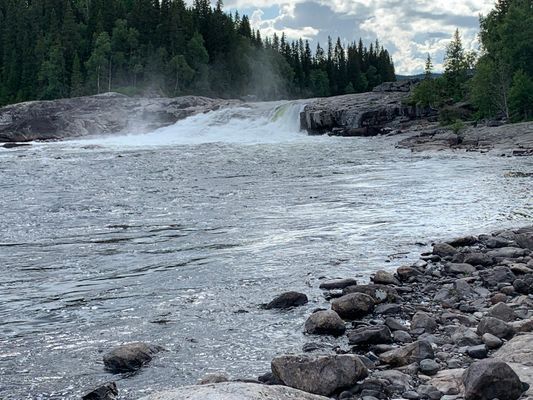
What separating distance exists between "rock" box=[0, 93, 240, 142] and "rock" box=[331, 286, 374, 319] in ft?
183

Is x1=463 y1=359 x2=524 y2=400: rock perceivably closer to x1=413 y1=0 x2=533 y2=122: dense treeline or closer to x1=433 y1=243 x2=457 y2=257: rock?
x1=433 y1=243 x2=457 y2=257: rock

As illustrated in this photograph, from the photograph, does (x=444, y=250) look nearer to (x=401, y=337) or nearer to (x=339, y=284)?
(x=339, y=284)

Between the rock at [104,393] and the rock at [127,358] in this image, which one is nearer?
the rock at [104,393]

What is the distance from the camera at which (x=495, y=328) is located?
698 centimetres

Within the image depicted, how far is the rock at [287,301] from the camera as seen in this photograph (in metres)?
8.97

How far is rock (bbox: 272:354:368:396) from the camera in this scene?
574 cm

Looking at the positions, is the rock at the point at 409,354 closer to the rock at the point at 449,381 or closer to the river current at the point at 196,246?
the rock at the point at 449,381

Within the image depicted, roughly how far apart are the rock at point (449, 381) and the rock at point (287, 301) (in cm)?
325

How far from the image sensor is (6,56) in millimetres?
102125

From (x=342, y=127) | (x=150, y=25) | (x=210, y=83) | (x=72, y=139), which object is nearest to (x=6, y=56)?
(x=150, y=25)

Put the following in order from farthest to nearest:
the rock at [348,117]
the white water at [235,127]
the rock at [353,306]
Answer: the rock at [348,117], the white water at [235,127], the rock at [353,306]

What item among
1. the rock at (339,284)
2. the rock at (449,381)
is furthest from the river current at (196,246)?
the rock at (449,381)

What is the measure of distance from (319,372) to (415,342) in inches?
57.2

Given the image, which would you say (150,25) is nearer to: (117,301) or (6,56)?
(6,56)
